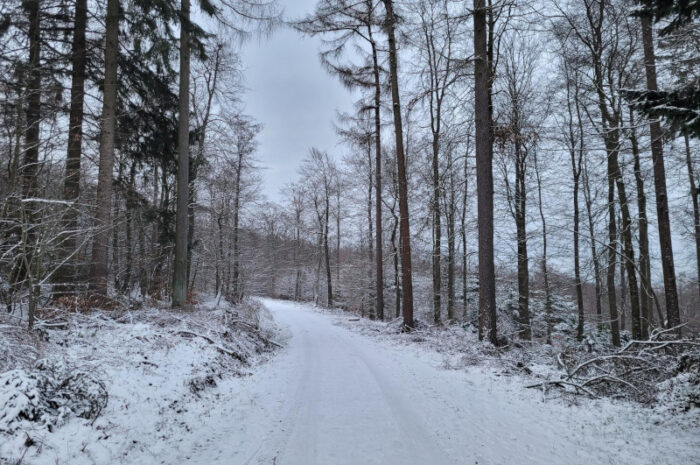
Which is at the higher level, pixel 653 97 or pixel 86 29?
pixel 86 29

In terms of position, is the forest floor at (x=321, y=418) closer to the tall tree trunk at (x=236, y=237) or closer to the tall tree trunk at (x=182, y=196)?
the tall tree trunk at (x=182, y=196)

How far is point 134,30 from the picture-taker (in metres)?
9.41

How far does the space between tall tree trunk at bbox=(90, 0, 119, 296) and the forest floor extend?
5.71 feet

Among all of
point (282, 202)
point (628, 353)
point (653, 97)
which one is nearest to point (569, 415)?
point (628, 353)

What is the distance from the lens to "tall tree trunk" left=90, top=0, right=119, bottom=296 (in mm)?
8023

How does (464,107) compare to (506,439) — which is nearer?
(506,439)

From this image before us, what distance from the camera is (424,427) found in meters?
4.28

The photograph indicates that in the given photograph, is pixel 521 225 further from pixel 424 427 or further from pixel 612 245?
pixel 424 427

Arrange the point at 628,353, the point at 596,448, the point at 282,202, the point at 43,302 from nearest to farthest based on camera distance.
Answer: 1. the point at 596,448
2. the point at 628,353
3. the point at 43,302
4. the point at 282,202

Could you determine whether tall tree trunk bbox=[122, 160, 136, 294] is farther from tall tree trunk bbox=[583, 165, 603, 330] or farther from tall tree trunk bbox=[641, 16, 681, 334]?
tall tree trunk bbox=[641, 16, 681, 334]

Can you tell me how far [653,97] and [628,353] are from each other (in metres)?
4.11

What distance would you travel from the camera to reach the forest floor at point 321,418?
3504mm

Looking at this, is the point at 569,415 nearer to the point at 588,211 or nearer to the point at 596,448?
the point at 596,448

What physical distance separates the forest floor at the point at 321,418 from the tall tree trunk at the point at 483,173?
230cm
